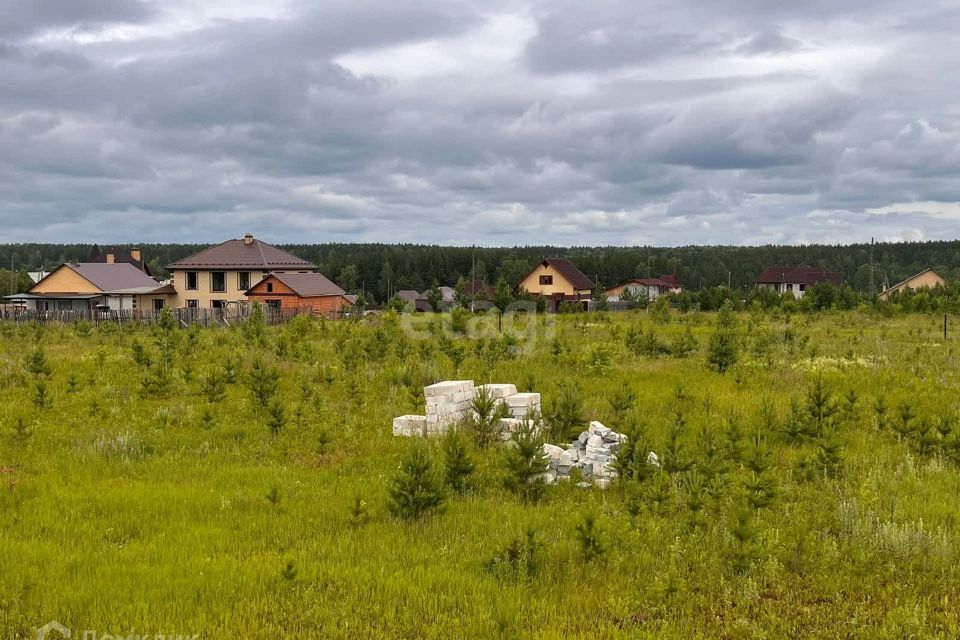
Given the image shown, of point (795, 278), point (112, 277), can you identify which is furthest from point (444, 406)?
point (795, 278)

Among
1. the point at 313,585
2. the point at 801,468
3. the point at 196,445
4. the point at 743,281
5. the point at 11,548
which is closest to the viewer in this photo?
the point at 313,585

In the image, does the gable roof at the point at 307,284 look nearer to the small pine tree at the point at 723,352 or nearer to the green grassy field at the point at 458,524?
the green grassy field at the point at 458,524

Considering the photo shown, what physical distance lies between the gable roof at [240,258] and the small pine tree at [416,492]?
A: 4902cm

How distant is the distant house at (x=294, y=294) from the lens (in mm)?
49344

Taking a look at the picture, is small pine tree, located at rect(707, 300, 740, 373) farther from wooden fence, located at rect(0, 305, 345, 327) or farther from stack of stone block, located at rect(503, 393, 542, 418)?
wooden fence, located at rect(0, 305, 345, 327)

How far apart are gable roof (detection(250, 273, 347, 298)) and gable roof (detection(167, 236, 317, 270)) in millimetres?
3854

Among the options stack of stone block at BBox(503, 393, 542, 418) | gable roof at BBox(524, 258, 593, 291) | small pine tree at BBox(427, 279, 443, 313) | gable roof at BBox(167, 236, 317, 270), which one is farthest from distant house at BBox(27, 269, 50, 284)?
stack of stone block at BBox(503, 393, 542, 418)

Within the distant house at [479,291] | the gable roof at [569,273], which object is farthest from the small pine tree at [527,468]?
the gable roof at [569,273]

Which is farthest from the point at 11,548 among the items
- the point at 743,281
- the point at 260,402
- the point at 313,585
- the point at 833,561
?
the point at 743,281

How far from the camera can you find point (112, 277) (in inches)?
2292

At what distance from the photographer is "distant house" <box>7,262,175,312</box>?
55.7m

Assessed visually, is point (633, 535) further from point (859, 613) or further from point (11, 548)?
point (11, 548)

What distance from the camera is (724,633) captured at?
5844 millimetres

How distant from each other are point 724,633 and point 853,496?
4.42 m
